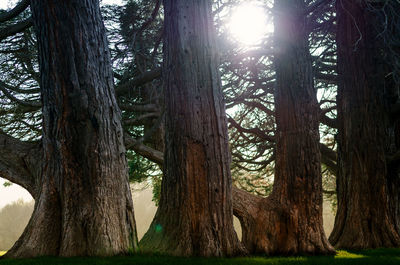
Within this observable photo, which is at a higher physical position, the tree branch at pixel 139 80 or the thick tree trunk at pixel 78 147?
the tree branch at pixel 139 80

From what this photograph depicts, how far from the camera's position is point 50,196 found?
17.3 feet

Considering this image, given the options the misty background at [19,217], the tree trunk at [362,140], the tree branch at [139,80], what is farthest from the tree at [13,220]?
the tree trunk at [362,140]

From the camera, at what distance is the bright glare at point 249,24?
25.5 ft

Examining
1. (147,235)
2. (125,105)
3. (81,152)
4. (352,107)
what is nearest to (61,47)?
(81,152)

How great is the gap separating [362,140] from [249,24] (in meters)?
3.41

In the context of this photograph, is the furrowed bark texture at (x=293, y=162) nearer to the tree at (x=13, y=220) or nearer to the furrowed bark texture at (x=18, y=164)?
the furrowed bark texture at (x=18, y=164)

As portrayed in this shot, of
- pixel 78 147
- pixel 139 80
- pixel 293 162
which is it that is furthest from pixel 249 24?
pixel 78 147

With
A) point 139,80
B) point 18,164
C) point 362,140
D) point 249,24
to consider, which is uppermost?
point 249,24

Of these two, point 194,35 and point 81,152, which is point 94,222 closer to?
point 81,152

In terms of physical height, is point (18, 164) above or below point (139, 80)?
below

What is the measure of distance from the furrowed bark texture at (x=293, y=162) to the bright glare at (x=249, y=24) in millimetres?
643

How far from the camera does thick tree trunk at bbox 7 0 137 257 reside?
196 inches

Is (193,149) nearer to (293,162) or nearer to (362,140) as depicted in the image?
(293,162)

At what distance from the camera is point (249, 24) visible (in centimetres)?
820
